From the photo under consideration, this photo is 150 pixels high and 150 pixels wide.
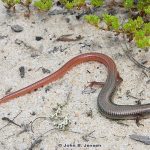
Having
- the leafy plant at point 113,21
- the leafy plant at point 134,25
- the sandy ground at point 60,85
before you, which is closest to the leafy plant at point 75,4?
the sandy ground at point 60,85

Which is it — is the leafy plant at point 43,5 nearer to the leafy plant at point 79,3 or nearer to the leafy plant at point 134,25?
the leafy plant at point 79,3

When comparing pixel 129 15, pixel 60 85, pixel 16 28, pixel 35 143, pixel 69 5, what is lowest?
pixel 35 143

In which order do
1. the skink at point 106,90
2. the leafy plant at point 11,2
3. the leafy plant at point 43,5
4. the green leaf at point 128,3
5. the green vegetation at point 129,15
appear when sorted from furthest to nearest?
1. the leafy plant at point 11,2
2. the leafy plant at point 43,5
3. the green leaf at point 128,3
4. the green vegetation at point 129,15
5. the skink at point 106,90

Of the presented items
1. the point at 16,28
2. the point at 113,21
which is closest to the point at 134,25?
the point at 113,21

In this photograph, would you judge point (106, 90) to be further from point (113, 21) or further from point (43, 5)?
point (43, 5)

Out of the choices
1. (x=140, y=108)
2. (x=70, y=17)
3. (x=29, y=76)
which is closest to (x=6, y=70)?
(x=29, y=76)

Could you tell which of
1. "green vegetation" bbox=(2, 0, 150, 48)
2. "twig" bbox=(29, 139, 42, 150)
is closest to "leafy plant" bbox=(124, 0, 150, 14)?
"green vegetation" bbox=(2, 0, 150, 48)
